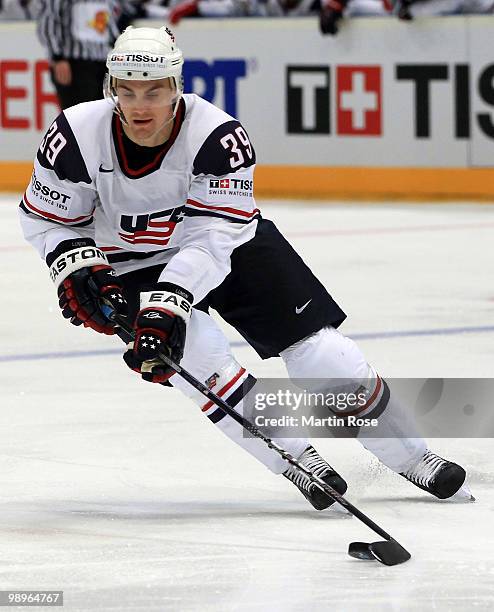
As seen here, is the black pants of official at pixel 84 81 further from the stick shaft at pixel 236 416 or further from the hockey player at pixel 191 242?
the stick shaft at pixel 236 416

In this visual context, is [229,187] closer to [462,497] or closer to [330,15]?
[462,497]

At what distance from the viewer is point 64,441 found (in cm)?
397

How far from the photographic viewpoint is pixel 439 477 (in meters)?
3.42

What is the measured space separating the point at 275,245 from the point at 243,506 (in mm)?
538

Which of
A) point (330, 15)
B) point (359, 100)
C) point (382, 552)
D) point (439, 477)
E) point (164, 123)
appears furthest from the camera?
point (359, 100)

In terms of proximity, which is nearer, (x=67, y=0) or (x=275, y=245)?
(x=275, y=245)

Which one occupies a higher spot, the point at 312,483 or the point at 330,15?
the point at 330,15

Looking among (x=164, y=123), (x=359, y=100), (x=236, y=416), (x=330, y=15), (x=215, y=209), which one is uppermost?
(x=164, y=123)

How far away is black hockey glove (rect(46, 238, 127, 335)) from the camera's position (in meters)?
3.33

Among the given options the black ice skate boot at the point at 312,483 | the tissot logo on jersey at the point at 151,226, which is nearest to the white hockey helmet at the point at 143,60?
the tissot logo on jersey at the point at 151,226

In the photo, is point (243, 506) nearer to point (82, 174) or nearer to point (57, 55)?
point (82, 174)

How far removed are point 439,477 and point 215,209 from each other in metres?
0.71

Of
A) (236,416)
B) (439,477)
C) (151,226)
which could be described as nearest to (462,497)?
(439,477)

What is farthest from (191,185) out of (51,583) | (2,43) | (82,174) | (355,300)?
(2,43)
